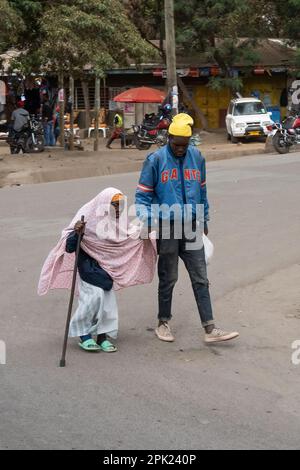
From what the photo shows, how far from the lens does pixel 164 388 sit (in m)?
5.22

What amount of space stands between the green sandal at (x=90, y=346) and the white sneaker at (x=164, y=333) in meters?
0.57

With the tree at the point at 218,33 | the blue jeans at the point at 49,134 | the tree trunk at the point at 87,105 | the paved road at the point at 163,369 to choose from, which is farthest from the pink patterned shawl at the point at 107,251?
the tree trunk at the point at 87,105

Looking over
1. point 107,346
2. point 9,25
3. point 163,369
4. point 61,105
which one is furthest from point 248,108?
point 163,369

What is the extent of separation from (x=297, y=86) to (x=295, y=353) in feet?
100

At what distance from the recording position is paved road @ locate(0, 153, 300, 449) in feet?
14.6

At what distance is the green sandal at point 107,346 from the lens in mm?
6059

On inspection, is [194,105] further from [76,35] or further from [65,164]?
[76,35]

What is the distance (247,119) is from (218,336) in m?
24.5

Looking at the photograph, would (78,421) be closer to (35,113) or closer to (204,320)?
(204,320)

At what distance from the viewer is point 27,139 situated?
2342 cm

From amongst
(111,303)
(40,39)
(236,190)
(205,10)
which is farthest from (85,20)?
(111,303)

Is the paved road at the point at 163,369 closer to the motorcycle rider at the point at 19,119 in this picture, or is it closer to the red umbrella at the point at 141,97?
the motorcycle rider at the point at 19,119

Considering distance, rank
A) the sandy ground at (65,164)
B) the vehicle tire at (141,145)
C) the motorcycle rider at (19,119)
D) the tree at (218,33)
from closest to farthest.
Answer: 1. the sandy ground at (65,164)
2. the motorcycle rider at (19,119)
3. the vehicle tire at (141,145)
4. the tree at (218,33)

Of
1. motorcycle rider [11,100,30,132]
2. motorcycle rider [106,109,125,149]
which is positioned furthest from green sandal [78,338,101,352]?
motorcycle rider [106,109,125,149]
